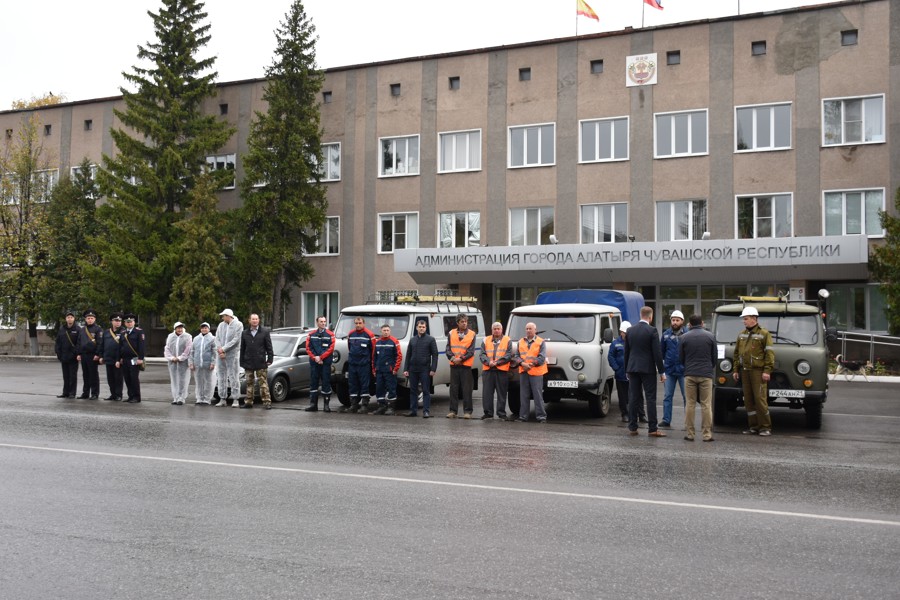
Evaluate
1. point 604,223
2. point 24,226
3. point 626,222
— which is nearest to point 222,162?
point 24,226

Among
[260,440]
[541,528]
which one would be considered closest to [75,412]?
[260,440]

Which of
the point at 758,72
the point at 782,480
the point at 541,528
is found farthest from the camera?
the point at 758,72

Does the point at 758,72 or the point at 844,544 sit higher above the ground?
the point at 758,72

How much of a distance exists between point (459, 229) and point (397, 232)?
3073 millimetres

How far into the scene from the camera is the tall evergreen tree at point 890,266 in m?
25.4

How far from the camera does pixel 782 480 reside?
880 cm

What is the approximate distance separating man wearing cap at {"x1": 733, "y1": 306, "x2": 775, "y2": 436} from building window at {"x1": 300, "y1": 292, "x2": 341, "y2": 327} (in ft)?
84.9

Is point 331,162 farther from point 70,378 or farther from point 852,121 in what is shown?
point 852,121

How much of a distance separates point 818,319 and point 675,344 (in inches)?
99.0

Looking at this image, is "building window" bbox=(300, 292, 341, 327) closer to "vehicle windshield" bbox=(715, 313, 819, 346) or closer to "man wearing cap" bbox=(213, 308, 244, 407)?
"man wearing cap" bbox=(213, 308, 244, 407)

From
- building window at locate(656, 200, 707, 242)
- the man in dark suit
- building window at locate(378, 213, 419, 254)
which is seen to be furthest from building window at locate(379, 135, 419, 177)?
the man in dark suit

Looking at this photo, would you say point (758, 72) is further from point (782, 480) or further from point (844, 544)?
point (844, 544)

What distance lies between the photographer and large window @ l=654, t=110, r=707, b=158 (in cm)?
3147

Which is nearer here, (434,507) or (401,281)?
(434,507)
